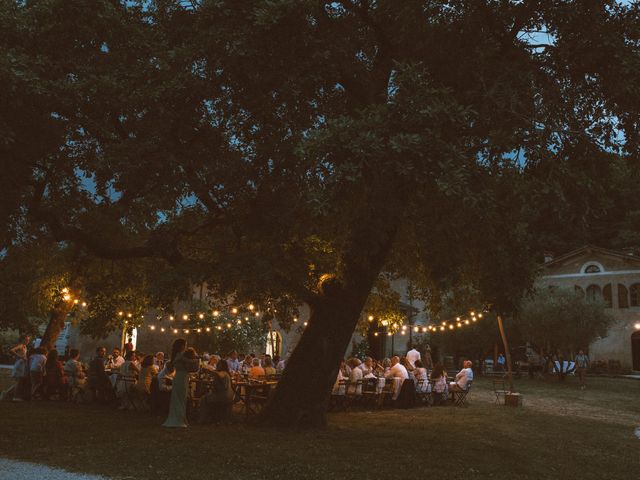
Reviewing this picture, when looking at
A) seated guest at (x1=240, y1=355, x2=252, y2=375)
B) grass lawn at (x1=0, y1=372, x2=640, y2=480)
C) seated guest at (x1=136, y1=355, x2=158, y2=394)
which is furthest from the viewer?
seated guest at (x1=240, y1=355, x2=252, y2=375)

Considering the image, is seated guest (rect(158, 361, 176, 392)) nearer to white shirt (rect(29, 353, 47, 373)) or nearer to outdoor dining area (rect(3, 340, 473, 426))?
outdoor dining area (rect(3, 340, 473, 426))

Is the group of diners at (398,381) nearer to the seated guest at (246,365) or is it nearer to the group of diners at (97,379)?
the group of diners at (97,379)

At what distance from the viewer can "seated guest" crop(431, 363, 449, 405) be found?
60.1ft

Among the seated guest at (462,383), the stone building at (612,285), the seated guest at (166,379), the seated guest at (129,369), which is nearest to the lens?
the seated guest at (166,379)

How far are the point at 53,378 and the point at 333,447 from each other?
9.40 m

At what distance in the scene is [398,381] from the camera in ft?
56.8

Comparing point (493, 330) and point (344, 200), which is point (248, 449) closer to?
point (344, 200)

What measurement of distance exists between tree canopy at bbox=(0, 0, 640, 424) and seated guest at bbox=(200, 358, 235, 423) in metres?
1.24

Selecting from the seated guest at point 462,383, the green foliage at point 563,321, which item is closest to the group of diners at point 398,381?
the seated guest at point 462,383

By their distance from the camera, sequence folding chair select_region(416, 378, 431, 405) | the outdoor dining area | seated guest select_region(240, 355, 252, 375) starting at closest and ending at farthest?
the outdoor dining area → folding chair select_region(416, 378, 431, 405) → seated guest select_region(240, 355, 252, 375)

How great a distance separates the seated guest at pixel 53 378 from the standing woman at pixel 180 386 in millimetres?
5406

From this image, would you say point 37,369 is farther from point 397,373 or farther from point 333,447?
point 397,373

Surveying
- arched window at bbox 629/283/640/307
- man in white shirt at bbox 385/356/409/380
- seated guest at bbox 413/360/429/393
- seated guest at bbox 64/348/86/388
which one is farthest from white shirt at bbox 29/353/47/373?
arched window at bbox 629/283/640/307

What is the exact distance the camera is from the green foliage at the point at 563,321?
34281 mm
